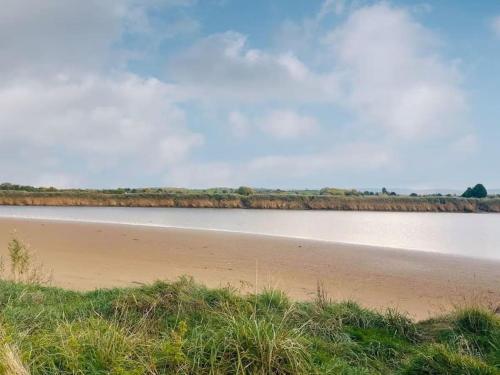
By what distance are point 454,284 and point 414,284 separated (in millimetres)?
1112

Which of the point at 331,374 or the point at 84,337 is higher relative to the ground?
the point at 84,337

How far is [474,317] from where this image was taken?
20.5ft

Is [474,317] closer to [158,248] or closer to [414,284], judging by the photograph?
[414,284]

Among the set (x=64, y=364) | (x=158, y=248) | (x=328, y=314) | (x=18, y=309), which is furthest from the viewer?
(x=158, y=248)

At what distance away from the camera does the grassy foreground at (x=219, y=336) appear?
13.3ft

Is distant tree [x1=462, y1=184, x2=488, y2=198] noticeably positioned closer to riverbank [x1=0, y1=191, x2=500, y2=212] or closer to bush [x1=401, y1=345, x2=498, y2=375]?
riverbank [x1=0, y1=191, x2=500, y2=212]

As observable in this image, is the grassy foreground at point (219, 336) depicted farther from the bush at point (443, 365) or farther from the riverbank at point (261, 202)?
the riverbank at point (261, 202)

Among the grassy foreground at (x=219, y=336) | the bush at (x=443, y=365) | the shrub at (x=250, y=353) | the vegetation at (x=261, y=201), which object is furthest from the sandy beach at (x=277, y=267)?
the vegetation at (x=261, y=201)

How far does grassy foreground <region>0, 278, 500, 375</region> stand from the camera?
4055mm

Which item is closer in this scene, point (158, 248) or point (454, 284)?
point (454, 284)

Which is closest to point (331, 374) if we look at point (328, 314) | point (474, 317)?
point (328, 314)

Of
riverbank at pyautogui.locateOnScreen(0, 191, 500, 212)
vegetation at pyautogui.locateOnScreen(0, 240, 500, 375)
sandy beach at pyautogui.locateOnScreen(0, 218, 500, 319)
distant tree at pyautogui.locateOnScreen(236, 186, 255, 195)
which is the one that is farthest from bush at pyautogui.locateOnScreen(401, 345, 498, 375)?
distant tree at pyautogui.locateOnScreen(236, 186, 255, 195)

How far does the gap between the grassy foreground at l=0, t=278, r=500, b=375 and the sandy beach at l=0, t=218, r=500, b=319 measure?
54.8 inches

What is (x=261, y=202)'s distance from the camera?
54.5 m
